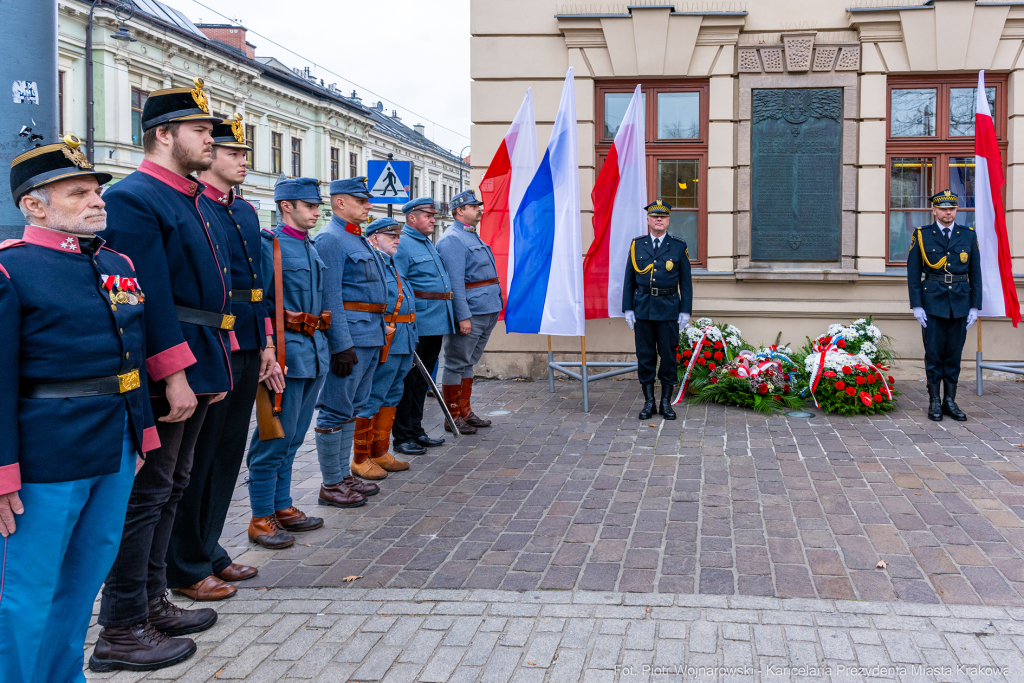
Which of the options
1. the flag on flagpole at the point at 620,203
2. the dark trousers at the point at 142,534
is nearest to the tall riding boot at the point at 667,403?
the flag on flagpole at the point at 620,203

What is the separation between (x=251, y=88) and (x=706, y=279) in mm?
35571

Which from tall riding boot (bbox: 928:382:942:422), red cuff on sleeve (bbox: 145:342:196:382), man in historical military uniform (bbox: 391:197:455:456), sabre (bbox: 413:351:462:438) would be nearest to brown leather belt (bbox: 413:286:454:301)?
man in historical military uniform (bbox: 391:197:455:456)

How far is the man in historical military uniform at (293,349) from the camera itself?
4.48 metres

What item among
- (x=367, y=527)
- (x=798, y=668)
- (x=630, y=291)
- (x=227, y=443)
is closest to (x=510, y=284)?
(x=630, y=291)

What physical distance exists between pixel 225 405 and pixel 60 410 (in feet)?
4.41

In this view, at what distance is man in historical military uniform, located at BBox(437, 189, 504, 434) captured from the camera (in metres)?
7.39

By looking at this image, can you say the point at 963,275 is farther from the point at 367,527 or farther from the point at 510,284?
the point at 367,527

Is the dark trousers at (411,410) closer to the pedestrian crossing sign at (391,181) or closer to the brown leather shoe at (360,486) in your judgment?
the brown leather shoe at (360,486)

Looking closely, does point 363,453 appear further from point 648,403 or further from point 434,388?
point 648,403

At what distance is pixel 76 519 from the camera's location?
2.60 m

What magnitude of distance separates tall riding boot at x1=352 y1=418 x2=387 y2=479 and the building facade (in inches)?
179

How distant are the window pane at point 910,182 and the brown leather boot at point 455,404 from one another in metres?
5.77

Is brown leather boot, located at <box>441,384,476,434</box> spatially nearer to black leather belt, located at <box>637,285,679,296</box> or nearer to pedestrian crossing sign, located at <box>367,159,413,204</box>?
black leather belt, located at <box>637,285,679,296</box>

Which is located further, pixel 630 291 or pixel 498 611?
pixel 630 291
